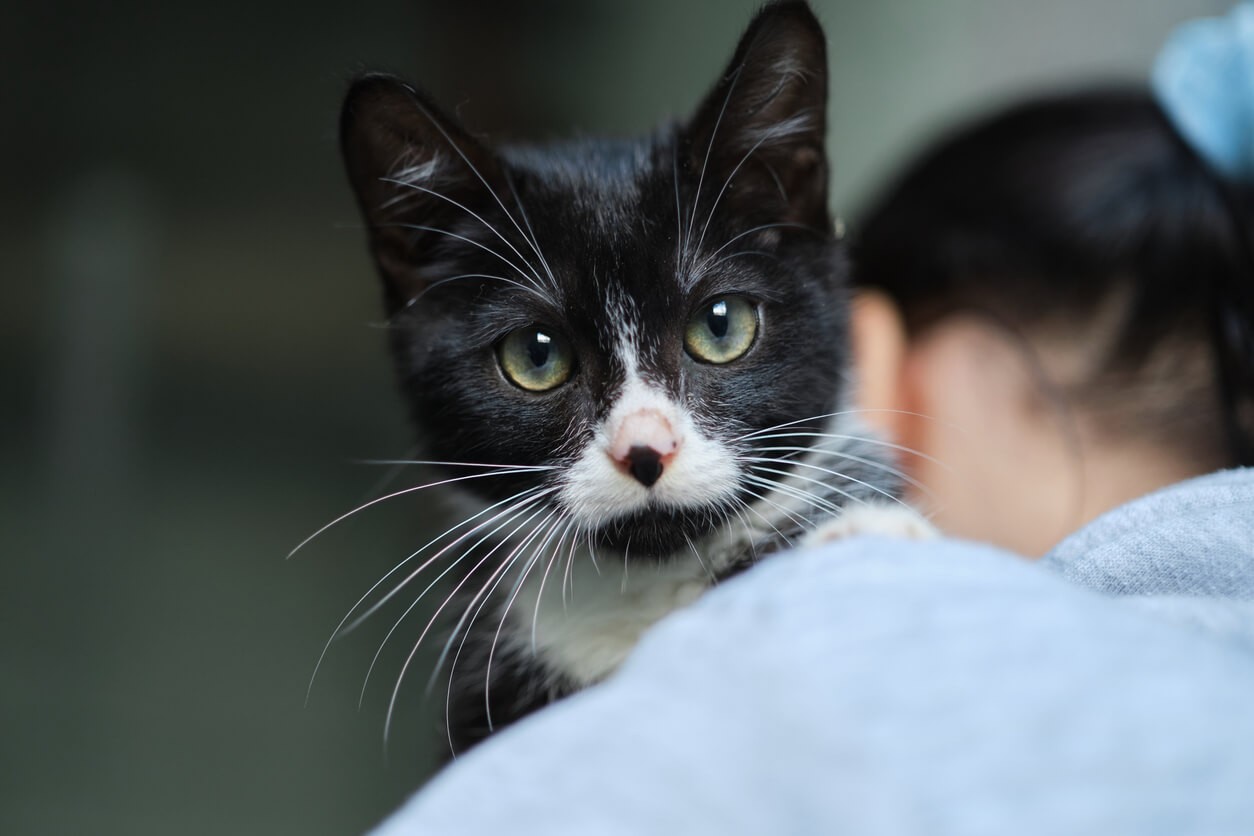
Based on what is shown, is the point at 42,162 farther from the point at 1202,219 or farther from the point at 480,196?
the point at 1202,219

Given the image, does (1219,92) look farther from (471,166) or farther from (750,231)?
(471,166)

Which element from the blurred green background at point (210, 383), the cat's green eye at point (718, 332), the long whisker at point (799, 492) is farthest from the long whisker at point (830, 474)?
the blurred green background at point (210, 383)

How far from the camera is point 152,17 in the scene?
1849mm

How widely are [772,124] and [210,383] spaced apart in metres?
1.57

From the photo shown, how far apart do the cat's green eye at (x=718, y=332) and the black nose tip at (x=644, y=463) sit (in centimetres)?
13

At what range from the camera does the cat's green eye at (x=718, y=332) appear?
2.81ft

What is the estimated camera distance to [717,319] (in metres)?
0.86

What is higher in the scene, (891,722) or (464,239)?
(464,239)

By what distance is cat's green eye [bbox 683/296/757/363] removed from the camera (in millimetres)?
855

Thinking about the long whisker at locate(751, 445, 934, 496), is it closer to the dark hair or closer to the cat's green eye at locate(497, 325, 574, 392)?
the cat's green eye at locate(497, 325, 574, 392)

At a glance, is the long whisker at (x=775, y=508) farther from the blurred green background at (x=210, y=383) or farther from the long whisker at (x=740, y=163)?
the blurred green background at (x=210, y=383)

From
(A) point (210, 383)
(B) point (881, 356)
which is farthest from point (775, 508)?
(A) point (210, 383)

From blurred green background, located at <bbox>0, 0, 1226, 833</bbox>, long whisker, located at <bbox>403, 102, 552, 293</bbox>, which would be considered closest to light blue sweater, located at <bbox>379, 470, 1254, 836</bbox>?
long whisker, located at <bbox>403, 102, 552, 293</bbox>

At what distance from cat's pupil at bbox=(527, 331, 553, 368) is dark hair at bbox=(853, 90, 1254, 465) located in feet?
2.84
